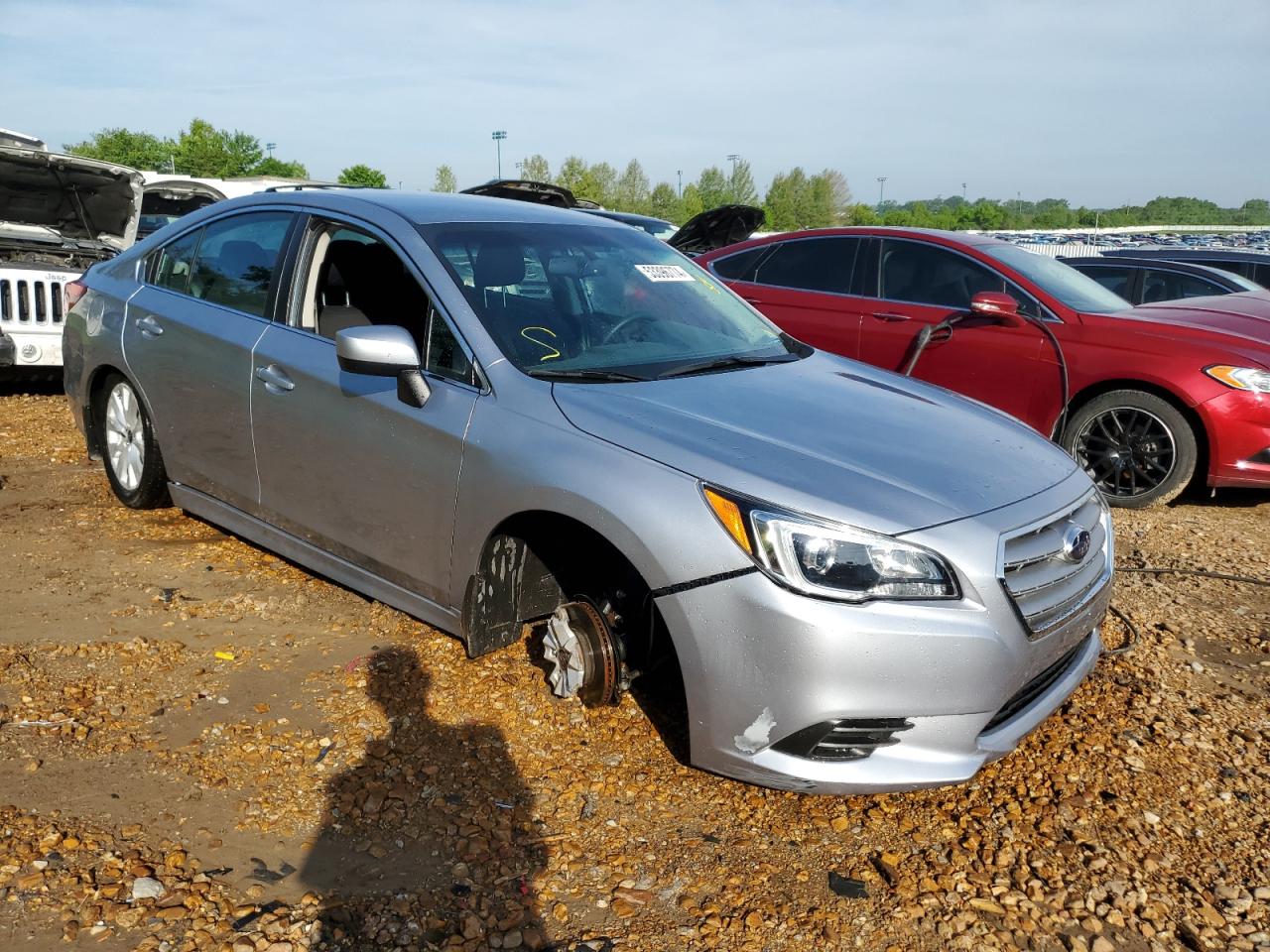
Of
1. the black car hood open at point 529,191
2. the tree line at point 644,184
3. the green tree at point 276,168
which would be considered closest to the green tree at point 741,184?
the tree line at point 644,184

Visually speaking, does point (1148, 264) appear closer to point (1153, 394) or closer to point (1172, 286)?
point (1172, 286)

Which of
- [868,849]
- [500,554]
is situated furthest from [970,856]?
[500,554]

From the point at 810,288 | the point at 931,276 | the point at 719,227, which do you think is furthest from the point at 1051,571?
the point at 719,227

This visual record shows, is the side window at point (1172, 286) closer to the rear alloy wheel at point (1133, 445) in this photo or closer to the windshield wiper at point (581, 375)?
the rear alloy wheel at point (1133, 445)

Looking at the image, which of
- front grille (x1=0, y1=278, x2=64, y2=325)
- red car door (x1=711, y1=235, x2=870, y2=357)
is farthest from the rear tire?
red car door (x1=711, y1=235, x2=870, y2=357)

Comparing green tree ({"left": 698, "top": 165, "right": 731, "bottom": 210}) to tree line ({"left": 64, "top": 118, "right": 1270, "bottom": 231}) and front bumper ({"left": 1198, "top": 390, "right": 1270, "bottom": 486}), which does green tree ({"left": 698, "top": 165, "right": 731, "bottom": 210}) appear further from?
front bumper ({"left": 1198, "top": 390, "right": 1270, "bottom": 486})

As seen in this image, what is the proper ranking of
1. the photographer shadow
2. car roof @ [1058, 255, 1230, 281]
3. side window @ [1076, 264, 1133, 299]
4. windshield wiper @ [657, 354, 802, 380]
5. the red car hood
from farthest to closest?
side window @ [1076, 264, 1133, 299]
car roof @ [1058, 255, 1230, 281]
the red car hood
windshield wiper @ [657, 354, 802, 380]
the photographer shadow

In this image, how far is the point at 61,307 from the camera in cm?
740

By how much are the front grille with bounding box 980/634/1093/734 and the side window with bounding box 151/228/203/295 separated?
12.3ft

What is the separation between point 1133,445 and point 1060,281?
1330 millimetres

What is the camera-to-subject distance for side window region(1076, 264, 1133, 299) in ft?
31.9

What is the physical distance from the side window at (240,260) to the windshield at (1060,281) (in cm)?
460

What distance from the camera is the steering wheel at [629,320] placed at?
11.9ft

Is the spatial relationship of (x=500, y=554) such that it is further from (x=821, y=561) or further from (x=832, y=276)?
(x=832, y=276)
